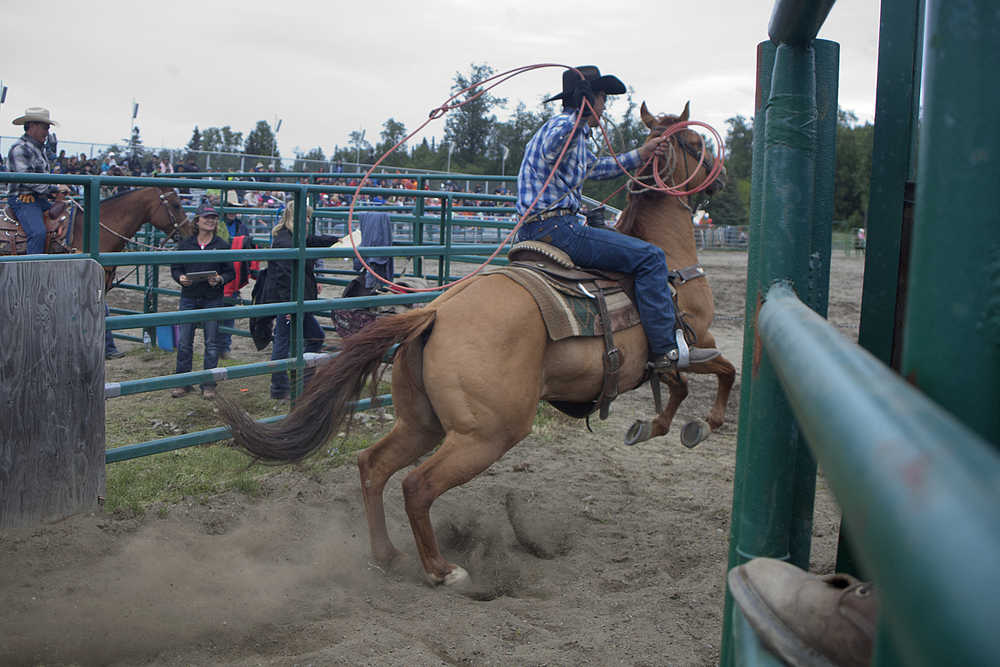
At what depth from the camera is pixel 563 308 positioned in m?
4.14

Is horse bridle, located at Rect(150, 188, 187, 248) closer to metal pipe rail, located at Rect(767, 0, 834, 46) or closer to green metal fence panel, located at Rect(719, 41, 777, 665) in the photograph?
green metal fence panel, located at Rect(719, 41, 777, 665)

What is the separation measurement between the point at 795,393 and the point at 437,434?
3.74 metres

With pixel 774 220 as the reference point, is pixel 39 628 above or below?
below

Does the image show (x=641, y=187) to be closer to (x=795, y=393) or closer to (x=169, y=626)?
(x=169, y=626)

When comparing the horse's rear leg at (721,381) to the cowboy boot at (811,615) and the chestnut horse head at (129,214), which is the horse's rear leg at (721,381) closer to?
the cowboy boot at (811,615)

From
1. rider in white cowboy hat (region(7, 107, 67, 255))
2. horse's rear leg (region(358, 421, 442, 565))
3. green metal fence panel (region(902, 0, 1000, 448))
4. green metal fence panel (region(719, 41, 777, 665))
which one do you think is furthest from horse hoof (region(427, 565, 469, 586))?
rider in white cowboy hat (region(7, 107, 67, 255))

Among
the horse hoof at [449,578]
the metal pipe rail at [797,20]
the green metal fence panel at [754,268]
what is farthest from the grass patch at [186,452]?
the metal pipe rail at [797,20]

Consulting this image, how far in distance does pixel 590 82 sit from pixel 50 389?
3.19 meters

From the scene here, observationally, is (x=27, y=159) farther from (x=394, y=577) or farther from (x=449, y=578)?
(x=449, y=578)

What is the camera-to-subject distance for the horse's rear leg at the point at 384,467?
4.25 metres

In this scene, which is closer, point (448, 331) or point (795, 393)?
point (795, 393)

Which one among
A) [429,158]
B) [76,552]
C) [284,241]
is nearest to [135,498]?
[76,552]

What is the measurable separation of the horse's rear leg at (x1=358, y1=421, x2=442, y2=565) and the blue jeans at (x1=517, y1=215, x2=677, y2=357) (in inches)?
49.6

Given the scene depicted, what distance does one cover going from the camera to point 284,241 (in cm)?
745
